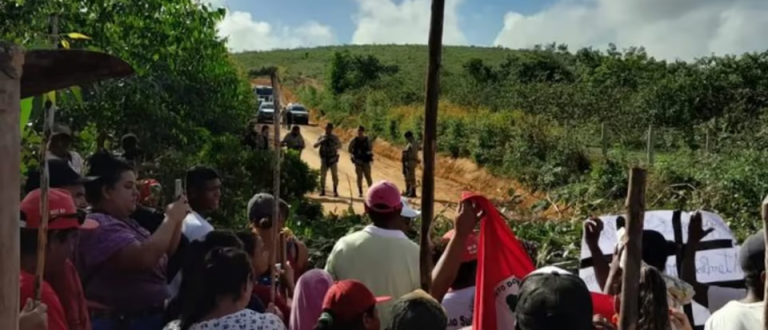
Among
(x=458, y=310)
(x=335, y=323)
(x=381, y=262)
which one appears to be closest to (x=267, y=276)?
(x=381, y=262)

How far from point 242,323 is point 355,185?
1777 centimetres

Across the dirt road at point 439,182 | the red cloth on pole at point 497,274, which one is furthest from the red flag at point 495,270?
the dirt road at point 439,182

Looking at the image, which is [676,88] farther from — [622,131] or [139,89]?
[139,89]

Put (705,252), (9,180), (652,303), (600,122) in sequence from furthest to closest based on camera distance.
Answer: (600,122)
(705,252)
(652,303)
(9,180)

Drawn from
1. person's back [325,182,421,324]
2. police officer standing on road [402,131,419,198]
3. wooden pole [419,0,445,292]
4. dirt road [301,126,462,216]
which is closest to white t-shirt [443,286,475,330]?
person's back [325,182,421,324]

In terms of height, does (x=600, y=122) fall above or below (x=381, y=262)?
above

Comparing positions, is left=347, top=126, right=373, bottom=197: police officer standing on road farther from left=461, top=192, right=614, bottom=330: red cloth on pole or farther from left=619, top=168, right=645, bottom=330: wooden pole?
left=619, top=168, right=645, bottom=330: wooden pole

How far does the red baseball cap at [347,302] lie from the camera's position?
3.02m

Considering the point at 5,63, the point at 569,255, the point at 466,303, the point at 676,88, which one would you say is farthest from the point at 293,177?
the point at 676,88

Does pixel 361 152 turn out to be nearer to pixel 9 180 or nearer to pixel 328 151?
pixel 328 151

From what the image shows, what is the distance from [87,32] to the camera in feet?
29.2

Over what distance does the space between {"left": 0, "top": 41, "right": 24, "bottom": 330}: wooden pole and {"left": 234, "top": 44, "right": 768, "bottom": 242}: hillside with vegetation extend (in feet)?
11.3

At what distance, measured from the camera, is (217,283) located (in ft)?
9.35

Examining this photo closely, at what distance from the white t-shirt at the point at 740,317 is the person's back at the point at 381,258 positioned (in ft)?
4.75
